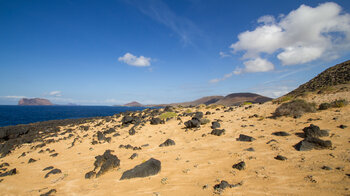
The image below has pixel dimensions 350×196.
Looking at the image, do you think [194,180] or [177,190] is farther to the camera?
[194,180]

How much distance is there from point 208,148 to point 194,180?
3.70 metres

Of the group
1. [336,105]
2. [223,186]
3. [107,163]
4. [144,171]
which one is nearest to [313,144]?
[223,186]

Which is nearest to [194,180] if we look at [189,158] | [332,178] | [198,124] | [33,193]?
[189,158]

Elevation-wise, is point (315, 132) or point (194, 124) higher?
point (315, 132)

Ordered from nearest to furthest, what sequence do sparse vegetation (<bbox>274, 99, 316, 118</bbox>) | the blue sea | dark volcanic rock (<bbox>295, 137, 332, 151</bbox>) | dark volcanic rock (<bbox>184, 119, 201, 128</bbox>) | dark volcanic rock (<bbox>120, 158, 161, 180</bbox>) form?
dark volcanic rock (<bbox>120, 158, 161, 180</bbox>)
dark volcanic rock (<bbox>295, 137, 332, 151</bbox>)
sparse vegetation (<bbox>274, 99, 316, 118</bbox>)
dark volcanic rock (<bbox>184, 119, 201, 128</bbox>)
the blue sea

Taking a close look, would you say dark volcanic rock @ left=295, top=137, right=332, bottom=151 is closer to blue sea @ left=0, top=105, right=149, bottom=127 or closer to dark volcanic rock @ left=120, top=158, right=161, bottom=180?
dark volcanic rock @ left=120, top=158, right=161, bottom=180

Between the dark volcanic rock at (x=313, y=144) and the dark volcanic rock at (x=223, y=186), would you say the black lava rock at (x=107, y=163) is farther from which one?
the dark volcanic rock at (x=313, y=144)

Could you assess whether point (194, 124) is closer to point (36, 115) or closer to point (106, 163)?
point (106, 163)

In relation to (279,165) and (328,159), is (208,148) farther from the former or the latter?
(328,159)

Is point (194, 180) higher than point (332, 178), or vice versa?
point (332, 178)

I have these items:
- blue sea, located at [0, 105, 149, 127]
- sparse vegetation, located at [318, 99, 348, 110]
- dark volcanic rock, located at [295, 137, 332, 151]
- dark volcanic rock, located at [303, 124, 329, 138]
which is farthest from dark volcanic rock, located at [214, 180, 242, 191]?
blue sea, located at [0, 105, 149, 127]

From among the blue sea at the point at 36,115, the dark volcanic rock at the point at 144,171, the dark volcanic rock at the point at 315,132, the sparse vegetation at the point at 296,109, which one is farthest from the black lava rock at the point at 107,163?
the blue sea at the point at 36,115

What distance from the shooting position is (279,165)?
19.2 feet

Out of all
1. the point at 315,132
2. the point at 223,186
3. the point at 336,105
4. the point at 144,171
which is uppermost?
the point at 336,105
